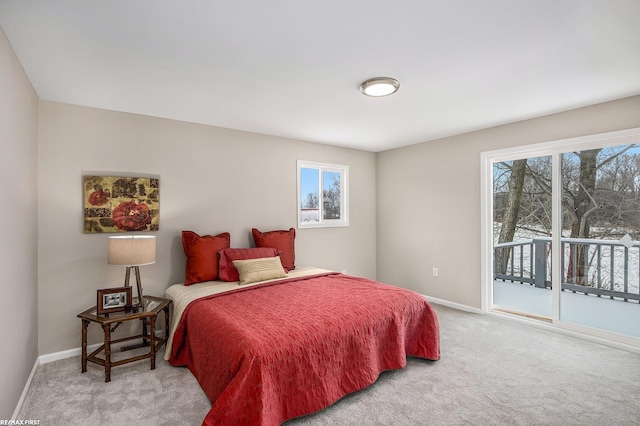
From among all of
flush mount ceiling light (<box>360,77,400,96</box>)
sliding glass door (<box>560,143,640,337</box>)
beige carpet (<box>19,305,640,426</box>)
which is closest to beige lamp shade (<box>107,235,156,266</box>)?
beige carpet (<box>19,305,640,426</box>)

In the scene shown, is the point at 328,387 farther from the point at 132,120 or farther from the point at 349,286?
the point at 132,120

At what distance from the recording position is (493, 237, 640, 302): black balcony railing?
307 cm

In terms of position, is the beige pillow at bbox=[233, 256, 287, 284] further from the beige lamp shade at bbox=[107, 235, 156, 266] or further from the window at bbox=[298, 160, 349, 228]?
the window at bbox=[298, 160, 349, 228]

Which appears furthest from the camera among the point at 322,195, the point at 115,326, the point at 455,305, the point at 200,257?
the point at 322,195

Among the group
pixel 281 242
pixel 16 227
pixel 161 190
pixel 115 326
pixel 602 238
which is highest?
pixel 161 190

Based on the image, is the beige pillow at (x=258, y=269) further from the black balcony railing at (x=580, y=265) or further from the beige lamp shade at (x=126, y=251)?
the black balcony railing at (x=580, y=265)

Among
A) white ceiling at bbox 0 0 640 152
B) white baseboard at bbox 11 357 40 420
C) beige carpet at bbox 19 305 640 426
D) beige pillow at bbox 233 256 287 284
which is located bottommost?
beige carpet at bbox 19 305 640 426

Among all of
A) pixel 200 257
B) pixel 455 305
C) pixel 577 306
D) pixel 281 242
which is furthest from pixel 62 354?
pixel 577 306

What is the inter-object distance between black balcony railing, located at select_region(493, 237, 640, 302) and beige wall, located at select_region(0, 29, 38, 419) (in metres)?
4.62

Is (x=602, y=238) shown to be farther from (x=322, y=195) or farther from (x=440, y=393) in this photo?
(x=322, y=195)

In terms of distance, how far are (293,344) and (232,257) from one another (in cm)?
163

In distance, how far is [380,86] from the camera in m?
2.54

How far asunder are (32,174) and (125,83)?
1073 millimetres

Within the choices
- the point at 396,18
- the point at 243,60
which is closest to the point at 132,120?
the point at 243,60
